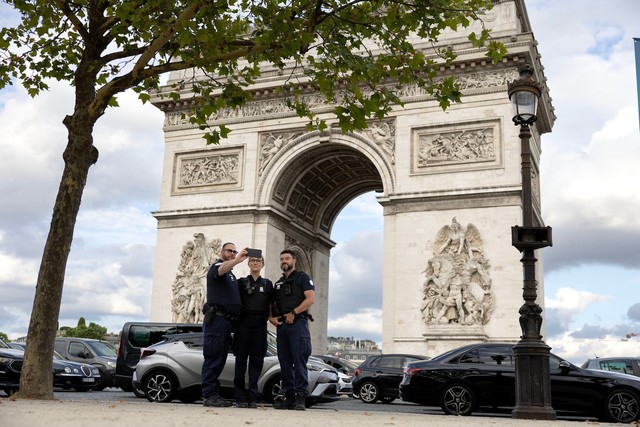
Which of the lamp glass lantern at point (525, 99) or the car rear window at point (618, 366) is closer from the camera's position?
the lamp glass lantern at point (525, 99)

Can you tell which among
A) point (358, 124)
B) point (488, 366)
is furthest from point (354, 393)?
point (358, 124)

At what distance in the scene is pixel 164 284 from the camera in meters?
27.1

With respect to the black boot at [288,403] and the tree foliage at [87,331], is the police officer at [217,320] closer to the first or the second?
the black boot at [288,403]

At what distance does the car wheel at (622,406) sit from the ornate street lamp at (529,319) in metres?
3.07

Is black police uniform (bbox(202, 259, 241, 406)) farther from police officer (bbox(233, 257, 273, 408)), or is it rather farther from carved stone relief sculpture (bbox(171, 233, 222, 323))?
carved stone relief sculpture (bbox(171, 233, 222, 323))

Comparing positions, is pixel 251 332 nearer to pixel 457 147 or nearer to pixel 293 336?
pixel 293 336

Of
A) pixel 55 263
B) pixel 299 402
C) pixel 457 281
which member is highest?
pixel 457 281

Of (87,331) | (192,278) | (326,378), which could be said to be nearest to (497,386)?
(326,378)

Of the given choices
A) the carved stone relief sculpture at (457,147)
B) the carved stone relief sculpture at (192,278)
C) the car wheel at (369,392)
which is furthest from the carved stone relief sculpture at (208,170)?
the car wheel at (369,392)

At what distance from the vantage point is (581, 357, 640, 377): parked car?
15156 mm

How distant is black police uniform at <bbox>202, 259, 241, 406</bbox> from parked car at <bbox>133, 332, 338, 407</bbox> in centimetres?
261

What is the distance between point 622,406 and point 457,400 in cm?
253

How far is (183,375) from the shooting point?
11.7m

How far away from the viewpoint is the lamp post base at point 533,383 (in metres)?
8.82
